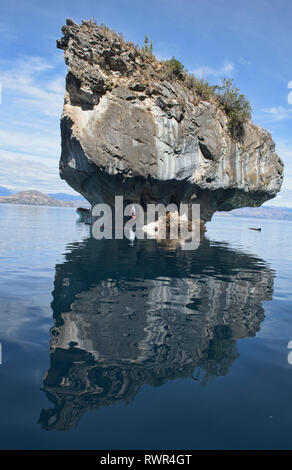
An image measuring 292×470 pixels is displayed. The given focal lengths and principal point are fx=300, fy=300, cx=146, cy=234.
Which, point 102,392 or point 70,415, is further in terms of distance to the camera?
point 102,392

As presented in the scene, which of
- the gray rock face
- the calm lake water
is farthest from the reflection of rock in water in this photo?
the gray rock face

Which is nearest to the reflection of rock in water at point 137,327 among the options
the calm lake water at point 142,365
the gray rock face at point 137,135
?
the calm lake water at point 142,365

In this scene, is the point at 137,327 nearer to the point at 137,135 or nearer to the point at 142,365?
the point at 142,365

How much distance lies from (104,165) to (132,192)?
4.61 m

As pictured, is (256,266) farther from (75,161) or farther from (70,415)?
(75,161)

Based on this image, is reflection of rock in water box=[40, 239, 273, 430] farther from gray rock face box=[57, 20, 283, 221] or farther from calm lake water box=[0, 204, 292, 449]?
gray rock face box=[57, 20, 283, 221]

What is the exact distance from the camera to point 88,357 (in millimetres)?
5566

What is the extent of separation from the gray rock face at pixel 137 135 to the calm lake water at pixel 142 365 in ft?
52.4

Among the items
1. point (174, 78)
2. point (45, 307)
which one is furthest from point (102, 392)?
point (174, 78)

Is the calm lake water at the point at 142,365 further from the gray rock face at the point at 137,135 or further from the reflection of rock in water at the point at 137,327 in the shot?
the gray rock face at the point at 137,135

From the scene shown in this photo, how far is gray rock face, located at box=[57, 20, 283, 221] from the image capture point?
2439 cm

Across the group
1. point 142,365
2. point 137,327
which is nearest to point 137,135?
point 137,327

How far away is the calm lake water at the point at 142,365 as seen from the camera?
384 cm
